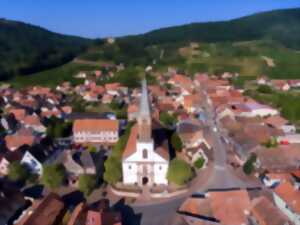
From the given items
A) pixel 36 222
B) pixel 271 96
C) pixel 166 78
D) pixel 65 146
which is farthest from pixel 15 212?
pixel 166 78

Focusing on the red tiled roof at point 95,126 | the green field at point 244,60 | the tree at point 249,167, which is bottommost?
the green field at point 244,60

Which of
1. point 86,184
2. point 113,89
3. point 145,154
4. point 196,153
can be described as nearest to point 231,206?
point 145,154

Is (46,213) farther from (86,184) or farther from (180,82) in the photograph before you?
(180,82)

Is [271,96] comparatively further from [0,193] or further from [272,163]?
[0,193]

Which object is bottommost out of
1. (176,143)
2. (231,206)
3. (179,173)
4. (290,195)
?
(176,143)

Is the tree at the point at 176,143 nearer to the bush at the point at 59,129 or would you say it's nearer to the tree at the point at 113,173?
the tree at the point at 113,173

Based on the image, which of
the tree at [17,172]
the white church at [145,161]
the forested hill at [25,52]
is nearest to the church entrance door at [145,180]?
the white church at [145,161]
